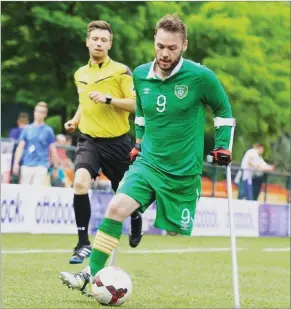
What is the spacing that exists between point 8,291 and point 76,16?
2124 cm

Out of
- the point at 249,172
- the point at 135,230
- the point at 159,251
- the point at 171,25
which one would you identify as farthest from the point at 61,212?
the point at 171,25

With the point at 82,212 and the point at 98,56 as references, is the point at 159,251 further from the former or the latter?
the point at 98,56

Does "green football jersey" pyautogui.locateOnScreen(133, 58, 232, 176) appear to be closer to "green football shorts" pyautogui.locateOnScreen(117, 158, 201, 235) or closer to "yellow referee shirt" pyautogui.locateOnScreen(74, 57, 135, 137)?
"green football shorts" pyautogui.locateOnScreen(117, 158, 201, 235)

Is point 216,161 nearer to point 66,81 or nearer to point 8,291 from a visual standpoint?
point 8,291

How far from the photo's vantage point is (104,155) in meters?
10.8

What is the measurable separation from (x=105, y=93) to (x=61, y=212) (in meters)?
8.90

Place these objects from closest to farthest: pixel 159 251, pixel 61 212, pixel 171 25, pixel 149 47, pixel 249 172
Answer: pixel 171 25 → pixel 159 251 → pixel 61 212 → pixel 249 172 → pixel 149 47

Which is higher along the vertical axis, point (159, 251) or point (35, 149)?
point (35, 149)

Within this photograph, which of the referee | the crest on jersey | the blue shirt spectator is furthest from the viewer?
the blue shirt spectator

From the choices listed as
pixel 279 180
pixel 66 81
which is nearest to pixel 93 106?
pixel 279 180

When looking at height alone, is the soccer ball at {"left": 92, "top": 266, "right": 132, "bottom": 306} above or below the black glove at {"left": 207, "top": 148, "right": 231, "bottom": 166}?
below

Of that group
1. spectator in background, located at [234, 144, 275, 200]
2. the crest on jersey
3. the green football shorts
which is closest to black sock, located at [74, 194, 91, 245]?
the green football shorts

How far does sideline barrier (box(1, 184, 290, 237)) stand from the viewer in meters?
18.1

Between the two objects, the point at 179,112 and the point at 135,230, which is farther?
the point at 135,230
